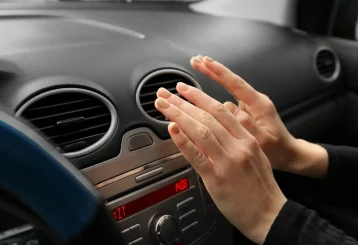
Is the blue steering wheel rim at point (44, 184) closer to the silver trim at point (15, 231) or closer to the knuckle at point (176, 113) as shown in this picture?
the silver trim at point (15, 231)

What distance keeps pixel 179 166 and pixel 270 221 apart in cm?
24

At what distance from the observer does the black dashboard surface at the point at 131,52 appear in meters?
0.88

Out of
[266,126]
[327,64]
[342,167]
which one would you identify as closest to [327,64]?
[327,64]

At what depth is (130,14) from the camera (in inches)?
52.7

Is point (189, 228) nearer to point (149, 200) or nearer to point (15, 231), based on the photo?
point (149, 200)

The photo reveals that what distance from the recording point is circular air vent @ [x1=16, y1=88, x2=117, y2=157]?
830 mm

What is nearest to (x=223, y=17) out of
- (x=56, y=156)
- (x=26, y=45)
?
(x=26, y=45)

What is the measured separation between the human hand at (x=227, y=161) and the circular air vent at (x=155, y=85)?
164mm

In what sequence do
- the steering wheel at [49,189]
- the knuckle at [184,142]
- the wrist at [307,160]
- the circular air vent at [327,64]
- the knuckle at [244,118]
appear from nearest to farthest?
the steering wheel at [49,189]
the knuckle at [184,142]
the knuckle at [244,118]
the wrist at [307,160]
the circular air vent at [327,64]

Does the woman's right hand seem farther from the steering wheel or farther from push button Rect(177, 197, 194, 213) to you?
the steering wheel

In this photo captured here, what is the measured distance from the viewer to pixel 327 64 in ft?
5.36

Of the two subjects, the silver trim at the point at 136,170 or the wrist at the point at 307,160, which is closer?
the silver trim at the point at 136,170

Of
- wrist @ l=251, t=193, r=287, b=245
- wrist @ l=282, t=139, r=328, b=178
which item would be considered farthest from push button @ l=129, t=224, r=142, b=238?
wrist @ l=282, t=139, r=328, b=178

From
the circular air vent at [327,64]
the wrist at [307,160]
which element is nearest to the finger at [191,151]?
the wrist at [307,160]
